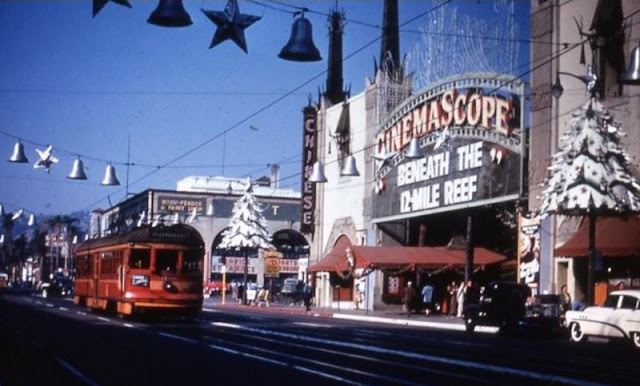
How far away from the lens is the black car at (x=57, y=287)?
246 ft

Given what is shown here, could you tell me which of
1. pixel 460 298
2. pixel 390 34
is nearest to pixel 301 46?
pixel 460 298

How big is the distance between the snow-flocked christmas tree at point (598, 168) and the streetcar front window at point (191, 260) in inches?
494

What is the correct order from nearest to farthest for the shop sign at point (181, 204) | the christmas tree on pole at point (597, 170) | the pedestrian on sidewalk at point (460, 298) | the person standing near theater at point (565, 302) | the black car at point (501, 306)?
the christmas tree on pole at point (597, 170) → the black car at point (501, 306) → the person standing near theater at point (565, 302) → the pedestrian on sidewalk at point (460, 298) → the shop sign at point (181, 204)

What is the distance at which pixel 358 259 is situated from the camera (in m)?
47.7

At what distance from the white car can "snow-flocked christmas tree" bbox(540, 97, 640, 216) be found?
427cm

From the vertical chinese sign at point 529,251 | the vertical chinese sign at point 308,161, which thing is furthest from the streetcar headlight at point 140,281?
the vertical chinese sign at point 308,161

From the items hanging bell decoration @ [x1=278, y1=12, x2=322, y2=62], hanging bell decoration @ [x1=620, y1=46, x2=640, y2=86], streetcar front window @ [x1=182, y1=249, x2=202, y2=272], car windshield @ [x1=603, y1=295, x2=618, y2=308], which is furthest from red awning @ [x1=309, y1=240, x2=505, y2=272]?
hanging bell decoration @ [x1=278, y1=12, x2=322, y2=62]

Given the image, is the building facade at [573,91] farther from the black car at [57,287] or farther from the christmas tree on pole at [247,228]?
the black car at [57,287]

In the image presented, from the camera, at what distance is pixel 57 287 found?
74.9 m

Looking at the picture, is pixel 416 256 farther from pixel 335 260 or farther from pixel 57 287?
pixel 57 287

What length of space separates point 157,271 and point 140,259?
2.49ft

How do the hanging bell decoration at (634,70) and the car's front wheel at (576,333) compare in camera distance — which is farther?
the car's front wheel at (576,333)

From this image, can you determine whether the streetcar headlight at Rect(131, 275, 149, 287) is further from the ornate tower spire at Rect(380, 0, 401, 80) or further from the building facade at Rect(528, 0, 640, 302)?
the ornate tower spire at Rect(380, 0, 401, 80)

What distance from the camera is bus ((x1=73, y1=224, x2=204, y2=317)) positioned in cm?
3269
